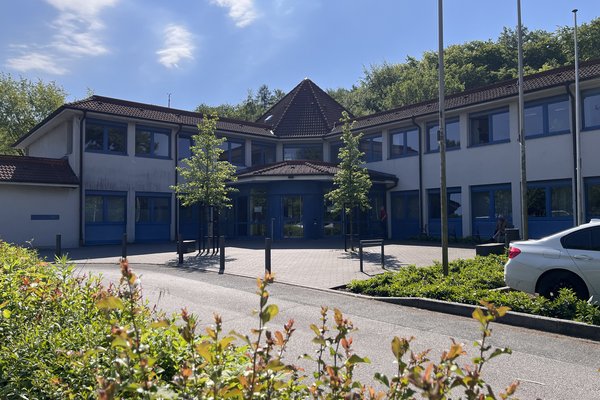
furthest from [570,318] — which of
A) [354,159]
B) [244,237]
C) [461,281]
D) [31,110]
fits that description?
[31,110]

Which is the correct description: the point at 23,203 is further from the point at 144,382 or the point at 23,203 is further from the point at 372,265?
the point at 144,382

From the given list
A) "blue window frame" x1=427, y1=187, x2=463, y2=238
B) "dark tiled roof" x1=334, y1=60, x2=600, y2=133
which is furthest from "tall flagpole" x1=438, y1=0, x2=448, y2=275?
"blue window frame" x1=427, y1=187, x2=463, y2=238

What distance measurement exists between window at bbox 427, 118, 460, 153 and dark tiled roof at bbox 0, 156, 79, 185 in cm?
1781

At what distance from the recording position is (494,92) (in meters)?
21.6

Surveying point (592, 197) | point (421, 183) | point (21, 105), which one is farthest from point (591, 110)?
point (21, 105)

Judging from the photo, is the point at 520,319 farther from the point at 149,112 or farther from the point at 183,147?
the point at 149,112

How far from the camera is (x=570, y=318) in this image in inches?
270

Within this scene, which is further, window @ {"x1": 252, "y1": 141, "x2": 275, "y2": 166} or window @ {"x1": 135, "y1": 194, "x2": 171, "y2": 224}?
window @ {"x1": 252, "y1": 141, "x2": 275, "y2": 166}

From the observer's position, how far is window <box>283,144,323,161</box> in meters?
30.3

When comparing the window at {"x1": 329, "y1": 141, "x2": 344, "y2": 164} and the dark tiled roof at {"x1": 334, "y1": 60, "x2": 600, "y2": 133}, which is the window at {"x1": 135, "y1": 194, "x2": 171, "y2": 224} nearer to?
the window at {"x1": 329, "y1": 141, "x2": 344, "y2": 164}

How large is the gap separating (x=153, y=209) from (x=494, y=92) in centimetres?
1813

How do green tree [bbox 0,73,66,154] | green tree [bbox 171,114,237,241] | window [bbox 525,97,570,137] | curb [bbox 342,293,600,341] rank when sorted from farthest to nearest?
1. green tree [bbox 0,73,66,154]
2. green tree [bbox 171,114,237,241]
3. window [bbox 525,97,570,137]
4. curb [bbox 342,293,600,341]

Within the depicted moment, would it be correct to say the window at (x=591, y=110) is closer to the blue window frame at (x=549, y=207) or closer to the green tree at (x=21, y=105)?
the blue window frame at (x=549, y=207)

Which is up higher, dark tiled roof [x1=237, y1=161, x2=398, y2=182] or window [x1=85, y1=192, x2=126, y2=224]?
dark tiled roof [x1=237, y1=161, x2=398, y2=182]
